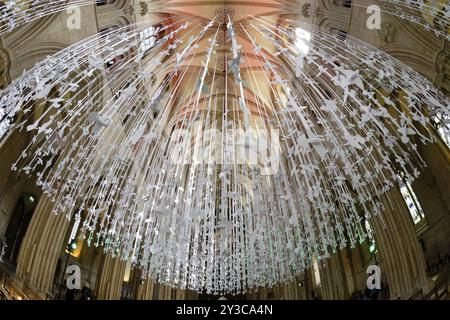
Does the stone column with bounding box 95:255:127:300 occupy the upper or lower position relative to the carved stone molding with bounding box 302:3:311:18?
lower

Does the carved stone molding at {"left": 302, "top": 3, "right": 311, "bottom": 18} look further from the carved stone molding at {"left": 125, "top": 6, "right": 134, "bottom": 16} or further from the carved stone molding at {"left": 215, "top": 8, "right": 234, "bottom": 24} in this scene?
the carved stone molding at {"left": 125, "top": 6, "right": 134, "bottom": 16}

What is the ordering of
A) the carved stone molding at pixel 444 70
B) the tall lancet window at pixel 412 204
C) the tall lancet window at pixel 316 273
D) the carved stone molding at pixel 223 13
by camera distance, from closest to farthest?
the carved stone molding at pixel 444 70, the tall lancet window at pixel 412 204, the carved stone molding at pixel 223 13, the tall lancet window at pixel 316 273

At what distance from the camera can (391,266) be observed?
14.8 m

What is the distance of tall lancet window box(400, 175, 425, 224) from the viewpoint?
14.5 meters

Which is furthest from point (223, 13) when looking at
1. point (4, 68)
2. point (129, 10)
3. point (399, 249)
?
point (399, 249)

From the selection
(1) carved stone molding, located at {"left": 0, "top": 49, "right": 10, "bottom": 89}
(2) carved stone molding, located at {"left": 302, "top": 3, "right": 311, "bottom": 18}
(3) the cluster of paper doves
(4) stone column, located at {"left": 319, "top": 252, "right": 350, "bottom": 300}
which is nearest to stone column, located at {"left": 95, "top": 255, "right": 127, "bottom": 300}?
(3) the cluster of paper doves

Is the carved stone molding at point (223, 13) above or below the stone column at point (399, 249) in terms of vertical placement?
above

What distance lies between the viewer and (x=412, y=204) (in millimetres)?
14844

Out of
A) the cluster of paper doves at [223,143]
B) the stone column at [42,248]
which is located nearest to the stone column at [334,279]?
the cluster of paper doves at [223,143]

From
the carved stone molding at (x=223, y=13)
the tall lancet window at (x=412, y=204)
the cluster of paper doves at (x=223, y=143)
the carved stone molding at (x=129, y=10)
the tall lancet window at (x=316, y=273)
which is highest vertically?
the carved stone molding at (x=129, y=10)

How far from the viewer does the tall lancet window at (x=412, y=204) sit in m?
14.5

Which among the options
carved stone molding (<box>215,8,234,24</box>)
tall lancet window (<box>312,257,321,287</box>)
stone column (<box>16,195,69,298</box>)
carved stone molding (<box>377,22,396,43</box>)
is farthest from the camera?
tall lancet window (<box>312,257,321,287</box>)

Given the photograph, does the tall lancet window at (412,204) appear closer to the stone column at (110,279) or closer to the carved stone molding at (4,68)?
the stone column at (110,279)
